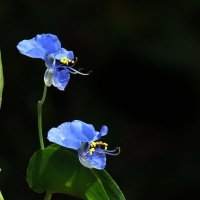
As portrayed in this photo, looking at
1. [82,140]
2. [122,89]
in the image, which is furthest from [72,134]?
[122,89]

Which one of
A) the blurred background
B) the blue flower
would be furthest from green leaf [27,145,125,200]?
the blurred background

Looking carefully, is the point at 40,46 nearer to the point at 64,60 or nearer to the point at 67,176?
the point at 64,60

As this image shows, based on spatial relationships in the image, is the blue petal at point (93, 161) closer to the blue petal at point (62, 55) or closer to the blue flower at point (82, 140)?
the blue flower at point (82, 140)

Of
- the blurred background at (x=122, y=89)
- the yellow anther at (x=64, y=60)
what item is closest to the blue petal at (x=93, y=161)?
the yellow anther at (x=64, y=60)

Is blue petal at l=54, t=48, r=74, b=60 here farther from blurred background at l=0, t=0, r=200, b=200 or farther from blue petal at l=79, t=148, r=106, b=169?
blurred background at l=0, t=0, r=200, b=200

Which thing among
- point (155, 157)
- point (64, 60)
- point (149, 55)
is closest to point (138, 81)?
point (149, 55)
